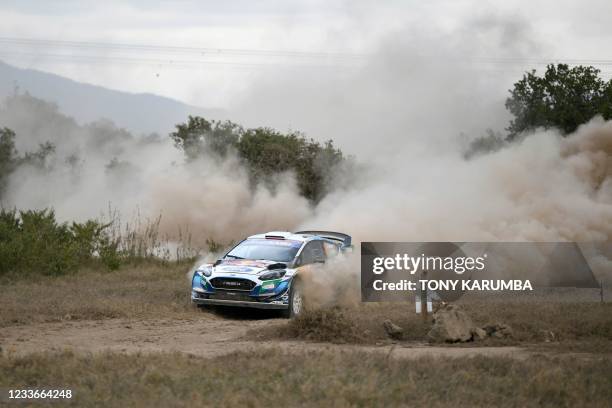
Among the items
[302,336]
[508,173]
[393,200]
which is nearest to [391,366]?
[302,336]

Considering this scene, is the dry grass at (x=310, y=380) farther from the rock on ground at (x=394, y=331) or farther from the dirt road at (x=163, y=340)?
the rock on ground at (x=394, y=331)

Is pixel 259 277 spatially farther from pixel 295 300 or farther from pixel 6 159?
pixel 6 159

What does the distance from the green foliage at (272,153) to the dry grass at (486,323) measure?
72.8 feet

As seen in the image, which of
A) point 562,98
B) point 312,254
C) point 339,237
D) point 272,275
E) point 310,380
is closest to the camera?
point 310,380

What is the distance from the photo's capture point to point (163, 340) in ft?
47.5

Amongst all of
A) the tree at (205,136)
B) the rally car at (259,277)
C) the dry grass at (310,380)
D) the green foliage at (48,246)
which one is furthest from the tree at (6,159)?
the dry grass at (310,380)

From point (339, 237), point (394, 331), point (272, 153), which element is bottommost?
point (394, 331)

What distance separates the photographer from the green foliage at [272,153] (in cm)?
3872

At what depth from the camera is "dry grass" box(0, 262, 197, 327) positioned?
1675cm

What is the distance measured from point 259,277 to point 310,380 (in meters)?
Answer: 7.47

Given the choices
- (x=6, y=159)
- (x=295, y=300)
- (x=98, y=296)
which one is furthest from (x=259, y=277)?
(x=6, y=159)

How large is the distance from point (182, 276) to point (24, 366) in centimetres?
1302

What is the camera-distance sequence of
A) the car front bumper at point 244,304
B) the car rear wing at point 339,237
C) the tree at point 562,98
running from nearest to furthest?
1. the car front bumper at point 244,304
2. the car rear wing at point 339,237
3. the tree at point 562,98

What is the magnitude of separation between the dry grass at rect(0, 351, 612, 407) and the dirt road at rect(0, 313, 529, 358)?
1.02 metres
